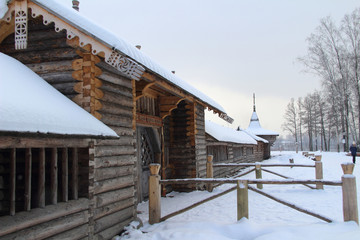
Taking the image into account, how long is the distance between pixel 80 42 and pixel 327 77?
23.9m

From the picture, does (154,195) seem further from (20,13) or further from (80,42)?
(20,13)

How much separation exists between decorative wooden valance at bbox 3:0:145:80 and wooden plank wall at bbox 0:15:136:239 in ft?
1.50

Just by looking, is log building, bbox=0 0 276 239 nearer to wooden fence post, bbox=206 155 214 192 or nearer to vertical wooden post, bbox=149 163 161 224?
vertical wooden post, bbox=149 163 161 224

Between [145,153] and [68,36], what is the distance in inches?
207

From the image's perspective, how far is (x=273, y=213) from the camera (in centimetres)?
706

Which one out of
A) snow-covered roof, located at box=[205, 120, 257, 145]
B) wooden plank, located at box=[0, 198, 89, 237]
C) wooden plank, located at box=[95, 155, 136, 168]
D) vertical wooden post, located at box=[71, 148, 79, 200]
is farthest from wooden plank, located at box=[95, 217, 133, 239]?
snow-covered roof, located at box=[205, 120, 257, 145]

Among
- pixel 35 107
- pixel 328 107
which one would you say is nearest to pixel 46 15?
pixel 35 107

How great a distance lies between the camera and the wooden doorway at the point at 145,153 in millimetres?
9031

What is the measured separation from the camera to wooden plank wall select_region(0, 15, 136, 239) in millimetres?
5168

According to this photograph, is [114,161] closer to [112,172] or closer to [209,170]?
[112,172]

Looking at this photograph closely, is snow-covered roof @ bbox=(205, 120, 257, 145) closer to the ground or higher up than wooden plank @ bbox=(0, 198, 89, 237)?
higher up

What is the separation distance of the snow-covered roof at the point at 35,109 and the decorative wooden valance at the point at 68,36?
1.88ft

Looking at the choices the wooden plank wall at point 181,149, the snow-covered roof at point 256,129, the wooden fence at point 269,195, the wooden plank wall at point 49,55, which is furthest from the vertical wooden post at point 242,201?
the snow-covered roof at point 256,129

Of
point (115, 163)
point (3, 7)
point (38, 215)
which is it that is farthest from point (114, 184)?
point (3, 7)
